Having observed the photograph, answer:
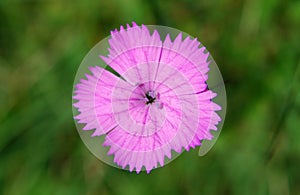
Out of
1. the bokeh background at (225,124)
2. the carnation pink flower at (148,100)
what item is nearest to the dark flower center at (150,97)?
the carnation pink flower at (148,100)

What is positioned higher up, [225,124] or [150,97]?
[225,124]

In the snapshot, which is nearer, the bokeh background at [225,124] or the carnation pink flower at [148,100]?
the carnation pink flower at [148,100]

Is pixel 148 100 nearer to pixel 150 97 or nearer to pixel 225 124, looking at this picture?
pixel 150 97

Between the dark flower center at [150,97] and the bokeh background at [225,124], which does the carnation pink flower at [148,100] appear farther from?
the bokeh background at [225,124]

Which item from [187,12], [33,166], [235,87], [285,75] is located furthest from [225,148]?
[33,166]

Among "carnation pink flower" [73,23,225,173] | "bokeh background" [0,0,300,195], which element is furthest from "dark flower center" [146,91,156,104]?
"bokeh background" [0,0,300,195]

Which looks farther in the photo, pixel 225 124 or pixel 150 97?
pixel 225 124

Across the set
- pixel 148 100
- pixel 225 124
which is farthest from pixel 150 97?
pixel 225 124
